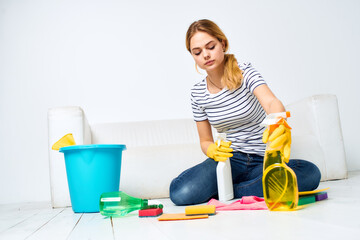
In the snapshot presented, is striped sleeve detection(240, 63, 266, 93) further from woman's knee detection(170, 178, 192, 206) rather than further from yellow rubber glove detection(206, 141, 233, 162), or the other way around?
woman's knee detection(170, 178, 192, 206)

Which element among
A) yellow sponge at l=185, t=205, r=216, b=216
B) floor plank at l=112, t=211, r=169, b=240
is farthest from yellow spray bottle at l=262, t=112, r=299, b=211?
floor plank at l=112, t=211, r=169, b=240

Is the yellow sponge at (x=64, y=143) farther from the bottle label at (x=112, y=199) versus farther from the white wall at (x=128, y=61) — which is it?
the white wall at (x=128, y=61)

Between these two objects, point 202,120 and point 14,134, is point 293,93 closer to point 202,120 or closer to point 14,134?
point 202,120

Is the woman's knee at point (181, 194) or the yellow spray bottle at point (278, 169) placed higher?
the yellow spray bottle at point (278, 169)

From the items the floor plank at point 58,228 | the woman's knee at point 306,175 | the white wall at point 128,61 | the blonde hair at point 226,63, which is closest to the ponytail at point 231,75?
the blonde hair at point 226,63

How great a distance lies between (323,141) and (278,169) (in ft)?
3.82

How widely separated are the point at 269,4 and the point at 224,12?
361 mm

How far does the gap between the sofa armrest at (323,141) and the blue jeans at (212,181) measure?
62 cm

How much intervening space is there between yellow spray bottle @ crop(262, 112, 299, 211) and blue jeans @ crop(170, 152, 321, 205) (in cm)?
40

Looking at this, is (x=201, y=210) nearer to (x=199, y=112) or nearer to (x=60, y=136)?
(x=199, y=112)

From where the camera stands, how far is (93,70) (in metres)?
2.53

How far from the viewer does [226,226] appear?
85 cm

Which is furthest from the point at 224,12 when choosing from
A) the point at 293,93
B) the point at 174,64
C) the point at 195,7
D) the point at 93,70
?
the point at 93,70

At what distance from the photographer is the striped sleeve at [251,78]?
1.31 m
